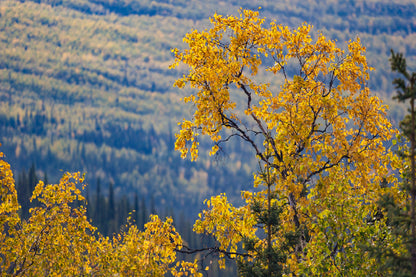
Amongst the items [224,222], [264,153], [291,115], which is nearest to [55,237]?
[224,222]

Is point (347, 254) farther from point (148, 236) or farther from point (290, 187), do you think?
point (148, 236)

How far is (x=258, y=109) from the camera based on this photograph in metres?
22.5

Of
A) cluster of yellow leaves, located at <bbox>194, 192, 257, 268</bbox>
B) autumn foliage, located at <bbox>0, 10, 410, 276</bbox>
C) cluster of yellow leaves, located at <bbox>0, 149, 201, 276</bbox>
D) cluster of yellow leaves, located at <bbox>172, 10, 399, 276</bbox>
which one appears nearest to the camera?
cluster of yellow leaves, located at <bbox>0, 149, 201, 276</bbox>

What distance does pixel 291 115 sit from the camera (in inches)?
886

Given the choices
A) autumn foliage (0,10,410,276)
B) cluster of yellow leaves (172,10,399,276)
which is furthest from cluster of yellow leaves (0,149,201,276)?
cluster of yellow leaves (172,10,399,276)

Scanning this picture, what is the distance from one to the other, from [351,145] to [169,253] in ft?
25.6

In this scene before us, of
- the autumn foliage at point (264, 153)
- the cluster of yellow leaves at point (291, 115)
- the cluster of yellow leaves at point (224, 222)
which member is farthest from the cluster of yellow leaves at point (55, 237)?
the cluster of yellow leaves at point (291, 115)

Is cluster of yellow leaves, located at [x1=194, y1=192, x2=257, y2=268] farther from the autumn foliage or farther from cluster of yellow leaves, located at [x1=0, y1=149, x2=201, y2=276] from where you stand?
cluster of yellow leaves, located at [x1=0, y1=149, x2=201, y2=276]

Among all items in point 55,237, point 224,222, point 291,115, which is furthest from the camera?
point 224,222

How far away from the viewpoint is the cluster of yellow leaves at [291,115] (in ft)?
71.2

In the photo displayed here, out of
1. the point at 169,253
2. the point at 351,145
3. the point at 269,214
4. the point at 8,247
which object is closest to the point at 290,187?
the point at 269,214

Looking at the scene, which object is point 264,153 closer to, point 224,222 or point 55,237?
point 224,222

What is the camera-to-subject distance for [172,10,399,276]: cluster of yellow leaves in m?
21.7

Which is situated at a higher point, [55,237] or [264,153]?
[264,153]
